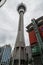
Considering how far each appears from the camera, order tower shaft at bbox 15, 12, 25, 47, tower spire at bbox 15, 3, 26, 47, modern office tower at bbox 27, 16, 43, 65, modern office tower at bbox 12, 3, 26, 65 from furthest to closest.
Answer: tower spire at bbox 15, 3, 26, 47
tower shaft at bbox 15, 12, 25, 47
modern office tower at bbox 12, 3, 26, 65
modern office tower at bbox 27, 16, 43, 65

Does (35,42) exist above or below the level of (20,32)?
below

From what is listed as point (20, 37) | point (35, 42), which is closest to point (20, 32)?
point (20, 37)

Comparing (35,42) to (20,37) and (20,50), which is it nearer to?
(20,50)

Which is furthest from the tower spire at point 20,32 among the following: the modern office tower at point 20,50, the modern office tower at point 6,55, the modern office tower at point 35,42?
the modern office tower at point 6,55

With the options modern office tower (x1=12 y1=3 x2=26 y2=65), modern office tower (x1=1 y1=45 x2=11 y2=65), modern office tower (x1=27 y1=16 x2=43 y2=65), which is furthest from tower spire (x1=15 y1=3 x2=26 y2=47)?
modern office tower (x1=1 y1=45 x2=11 y2=65)

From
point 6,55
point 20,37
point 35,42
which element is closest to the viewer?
point 35,42

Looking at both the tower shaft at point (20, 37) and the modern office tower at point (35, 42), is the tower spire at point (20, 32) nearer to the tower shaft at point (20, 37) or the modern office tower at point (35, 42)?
the tower shaft at point (20, 37)

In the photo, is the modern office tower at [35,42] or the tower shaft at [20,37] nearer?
the modern office tower at [35,42]

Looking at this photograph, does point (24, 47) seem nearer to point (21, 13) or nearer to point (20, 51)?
point (20, 51)

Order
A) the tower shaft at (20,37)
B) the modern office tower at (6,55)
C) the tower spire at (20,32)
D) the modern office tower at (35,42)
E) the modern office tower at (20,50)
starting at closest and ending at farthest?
the modern office tower at (35,42), the modern office tower at (20,50), the tower shaft at (20,37), the tower spire at (20,32), the modern office tower at (6,55)

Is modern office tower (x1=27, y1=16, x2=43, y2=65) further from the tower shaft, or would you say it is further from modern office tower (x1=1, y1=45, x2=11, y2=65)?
modern office tower (x1=1, y1=45, x2=11, y2=65)

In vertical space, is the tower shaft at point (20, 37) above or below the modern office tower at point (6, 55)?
above

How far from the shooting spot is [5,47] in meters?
92.1

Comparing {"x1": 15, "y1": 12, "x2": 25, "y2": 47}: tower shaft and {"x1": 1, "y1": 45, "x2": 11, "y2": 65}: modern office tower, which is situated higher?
{"x1": 15, "y1": 12, "x2": 25, "y2": 47}: tower shaft
